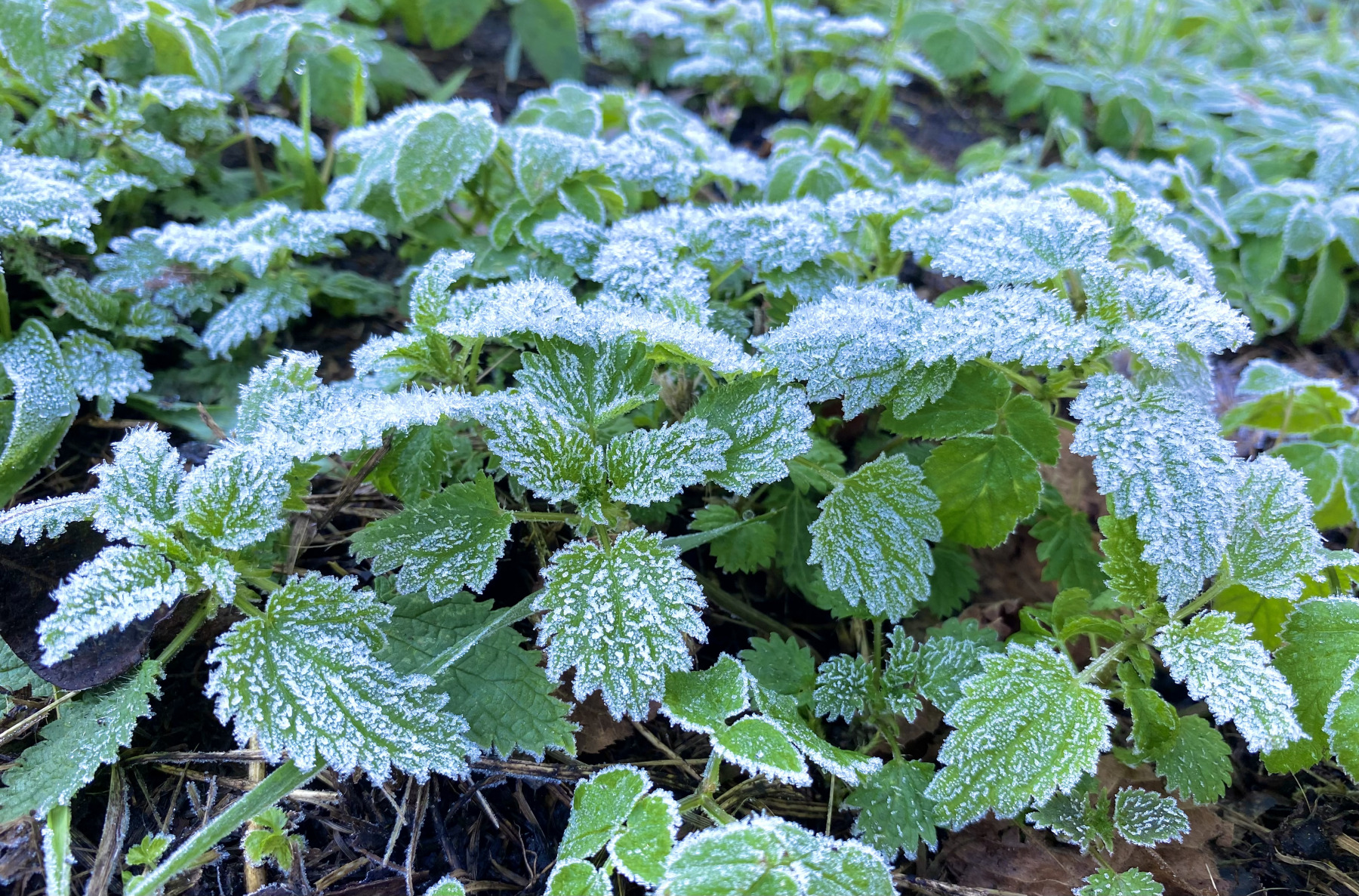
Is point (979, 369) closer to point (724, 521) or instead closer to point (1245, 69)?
point (724, 521)

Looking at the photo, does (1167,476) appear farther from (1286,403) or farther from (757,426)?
(1286,403)

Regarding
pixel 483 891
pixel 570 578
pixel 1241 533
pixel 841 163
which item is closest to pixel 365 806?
pixel 483 891

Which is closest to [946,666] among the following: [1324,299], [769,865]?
[769,865]

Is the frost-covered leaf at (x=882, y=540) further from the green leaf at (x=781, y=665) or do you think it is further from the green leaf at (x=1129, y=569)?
the green leaf at (x=1129, y=569)

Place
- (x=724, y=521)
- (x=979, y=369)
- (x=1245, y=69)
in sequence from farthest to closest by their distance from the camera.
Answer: (x=1245, y=69)
(x=724, y=521)
(x=979, y=369)

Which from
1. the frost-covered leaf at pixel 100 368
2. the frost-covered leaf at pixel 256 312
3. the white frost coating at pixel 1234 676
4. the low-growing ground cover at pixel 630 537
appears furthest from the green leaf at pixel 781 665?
the frost-covered leaf at pixel 100 368

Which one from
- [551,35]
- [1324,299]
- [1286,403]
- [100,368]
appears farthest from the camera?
[551,35]
